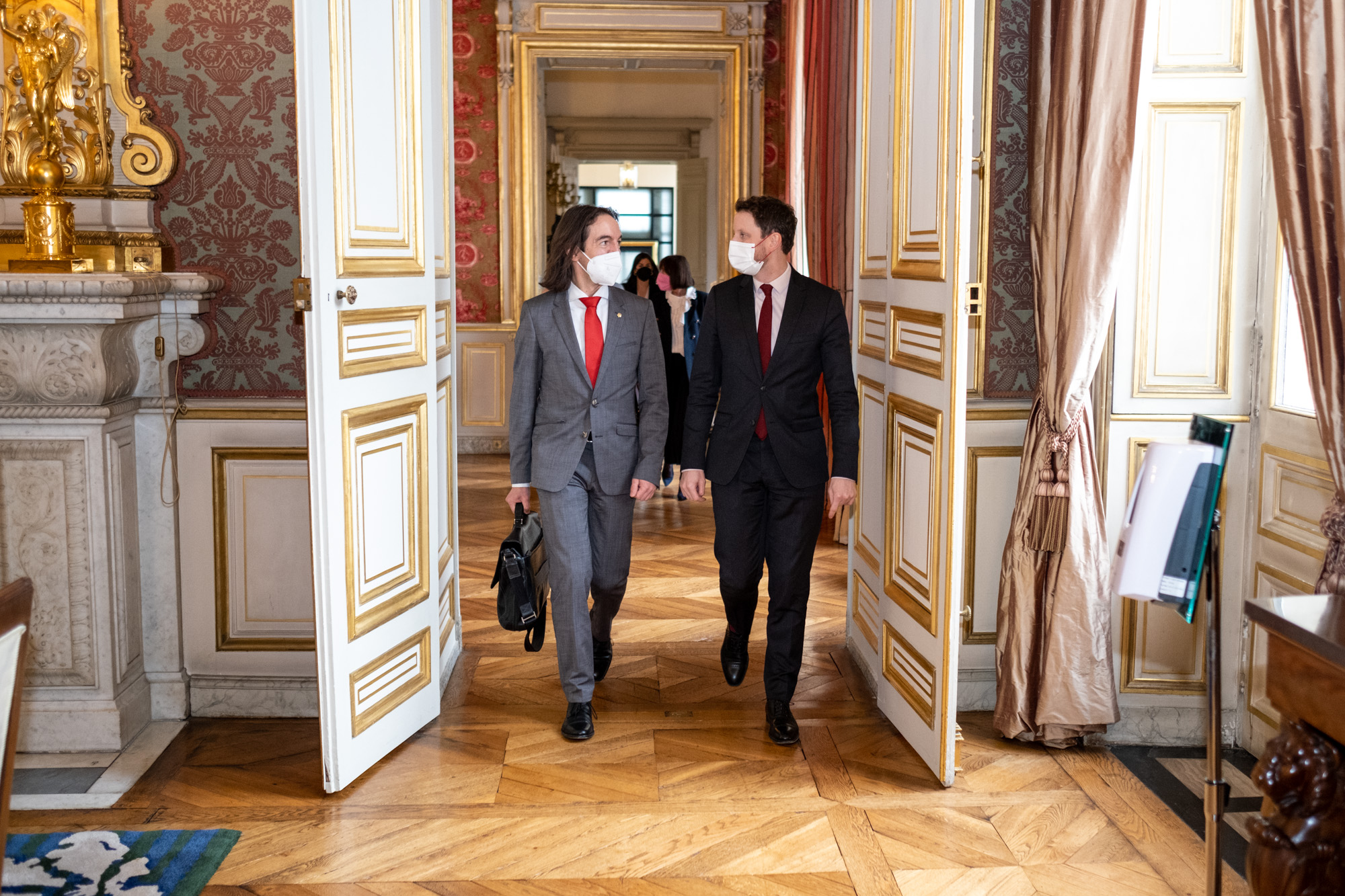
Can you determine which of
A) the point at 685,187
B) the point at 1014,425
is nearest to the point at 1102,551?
the point at 1014,425

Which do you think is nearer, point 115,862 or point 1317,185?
point 1317,185

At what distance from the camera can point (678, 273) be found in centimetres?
631

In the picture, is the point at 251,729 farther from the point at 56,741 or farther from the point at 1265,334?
the point at 1265,334

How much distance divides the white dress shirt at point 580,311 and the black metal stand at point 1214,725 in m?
1.80

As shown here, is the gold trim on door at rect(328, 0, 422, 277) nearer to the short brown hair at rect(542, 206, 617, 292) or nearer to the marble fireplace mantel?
the short brown hair at rect(542, 206, 617, 292)

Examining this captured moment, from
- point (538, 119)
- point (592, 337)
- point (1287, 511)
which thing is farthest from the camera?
point (538, 119)

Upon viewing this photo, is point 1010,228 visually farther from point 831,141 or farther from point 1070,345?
point 831,141

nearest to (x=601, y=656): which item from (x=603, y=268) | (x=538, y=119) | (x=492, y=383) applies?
(x=603, y=268)

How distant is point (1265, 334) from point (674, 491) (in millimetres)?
4596

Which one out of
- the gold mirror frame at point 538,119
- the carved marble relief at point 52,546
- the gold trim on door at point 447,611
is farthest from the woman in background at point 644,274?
the carved marble relief at point 52,546

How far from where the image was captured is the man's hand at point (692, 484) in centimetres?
312

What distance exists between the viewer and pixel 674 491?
24.1ft

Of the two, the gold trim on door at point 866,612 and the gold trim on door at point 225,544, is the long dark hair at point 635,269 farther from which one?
the gold trim on door at point 225,544

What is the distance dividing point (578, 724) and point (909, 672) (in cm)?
94
